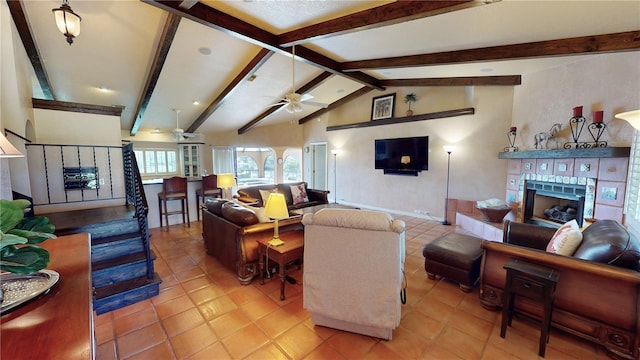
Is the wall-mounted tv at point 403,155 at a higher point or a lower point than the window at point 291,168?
higher

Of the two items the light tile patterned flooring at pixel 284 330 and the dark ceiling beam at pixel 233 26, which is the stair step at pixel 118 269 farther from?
the dark ceiling beam at pixel 233 26

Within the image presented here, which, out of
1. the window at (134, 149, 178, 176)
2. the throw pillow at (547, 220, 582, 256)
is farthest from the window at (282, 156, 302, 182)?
the throw pillow at (547, 220, 582, 256)

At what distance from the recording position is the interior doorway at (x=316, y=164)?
8695 mm

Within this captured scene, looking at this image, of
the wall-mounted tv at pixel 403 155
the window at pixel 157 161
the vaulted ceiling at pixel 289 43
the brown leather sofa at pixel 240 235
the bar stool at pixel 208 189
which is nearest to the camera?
the vaulted ceiling at pixel 289 43

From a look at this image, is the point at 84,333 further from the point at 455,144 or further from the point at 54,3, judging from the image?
the point at 455,144

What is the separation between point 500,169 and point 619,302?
11.5ft

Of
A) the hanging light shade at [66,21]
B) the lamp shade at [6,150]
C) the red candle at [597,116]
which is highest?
the hanging light shade at [66,21]

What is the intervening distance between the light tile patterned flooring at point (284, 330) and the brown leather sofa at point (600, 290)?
0.57ft

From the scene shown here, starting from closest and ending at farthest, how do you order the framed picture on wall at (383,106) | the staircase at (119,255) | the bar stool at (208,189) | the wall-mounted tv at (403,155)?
1. the staircase at (119,255)
2. the bar stool at (208,189)
3. the wall-mounted tv at (403,155)
4. the framed picture on wall at (383,106)

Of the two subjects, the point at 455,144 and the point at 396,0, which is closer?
the point at 396,0

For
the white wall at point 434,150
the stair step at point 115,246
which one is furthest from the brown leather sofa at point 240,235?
the white wall at point 434,150

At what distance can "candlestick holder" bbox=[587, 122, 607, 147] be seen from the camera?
3203mm

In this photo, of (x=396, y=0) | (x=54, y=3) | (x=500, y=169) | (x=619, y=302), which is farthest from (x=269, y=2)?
(x=500, y=169)

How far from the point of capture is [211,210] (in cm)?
366
